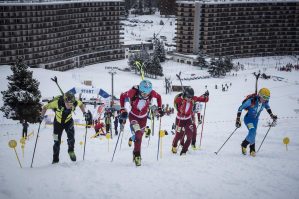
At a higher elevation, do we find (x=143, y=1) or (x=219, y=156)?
(x=143, y=1)

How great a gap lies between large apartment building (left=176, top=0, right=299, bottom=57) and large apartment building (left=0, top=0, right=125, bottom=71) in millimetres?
19825

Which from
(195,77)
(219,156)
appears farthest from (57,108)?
(195,77)

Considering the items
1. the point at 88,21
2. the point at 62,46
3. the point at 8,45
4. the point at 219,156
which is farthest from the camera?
the point at 88,21

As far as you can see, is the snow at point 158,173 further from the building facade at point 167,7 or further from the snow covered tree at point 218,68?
the building facade at point 167,7

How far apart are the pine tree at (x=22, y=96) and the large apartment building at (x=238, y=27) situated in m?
58.3

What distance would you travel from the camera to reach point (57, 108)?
10.4m

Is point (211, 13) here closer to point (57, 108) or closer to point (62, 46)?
point (62, 46)

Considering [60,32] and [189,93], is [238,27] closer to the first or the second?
[60,32]

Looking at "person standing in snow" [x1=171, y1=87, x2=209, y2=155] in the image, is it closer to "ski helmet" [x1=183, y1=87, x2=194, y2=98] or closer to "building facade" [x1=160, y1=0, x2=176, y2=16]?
"ski helmet" [x1=183, y1=87, x2=194, y2=98]

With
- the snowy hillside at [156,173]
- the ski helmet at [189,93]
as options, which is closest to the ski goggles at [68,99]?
the snowy hillside at [156,173]

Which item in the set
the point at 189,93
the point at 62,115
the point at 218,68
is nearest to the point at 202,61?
the point at 218,68

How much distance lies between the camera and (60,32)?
73188 millimetres

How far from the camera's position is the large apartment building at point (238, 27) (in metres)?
84.4

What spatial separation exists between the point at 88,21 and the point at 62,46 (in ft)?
38.4
